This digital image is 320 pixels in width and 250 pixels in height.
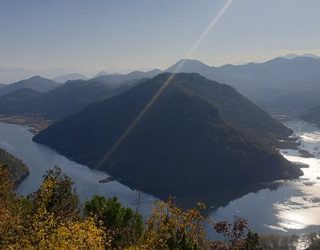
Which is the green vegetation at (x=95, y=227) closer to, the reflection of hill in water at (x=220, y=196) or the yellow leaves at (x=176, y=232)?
the yellow leaves at (x=176, y=232)

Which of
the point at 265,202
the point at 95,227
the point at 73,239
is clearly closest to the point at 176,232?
the point at 95,227

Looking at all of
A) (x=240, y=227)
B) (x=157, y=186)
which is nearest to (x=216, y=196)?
(x=157, y=186)

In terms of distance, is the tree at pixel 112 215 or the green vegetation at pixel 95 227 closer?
the green vegetation at pixel 95 227

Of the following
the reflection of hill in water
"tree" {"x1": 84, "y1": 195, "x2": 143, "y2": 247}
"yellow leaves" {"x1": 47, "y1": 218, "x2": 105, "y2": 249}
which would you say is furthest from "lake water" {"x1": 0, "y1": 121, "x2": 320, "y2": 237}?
"yellow leaves" {"x1": 47, "y1": 218, "x2": 105, "y2": 249}

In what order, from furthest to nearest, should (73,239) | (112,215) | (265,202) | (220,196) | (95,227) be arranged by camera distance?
(220,196)
(265,202)
(112,215)
(95,227)
(73,239)

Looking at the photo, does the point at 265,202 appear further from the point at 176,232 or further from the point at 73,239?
the point at 73,239

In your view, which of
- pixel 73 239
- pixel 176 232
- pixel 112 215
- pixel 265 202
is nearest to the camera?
pixel 73 239

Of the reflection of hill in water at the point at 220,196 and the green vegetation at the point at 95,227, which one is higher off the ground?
the reflection of hill in water at the point at 220,196

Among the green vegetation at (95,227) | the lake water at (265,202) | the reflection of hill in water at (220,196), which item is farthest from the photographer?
the reflection of hill in water at (220,196)

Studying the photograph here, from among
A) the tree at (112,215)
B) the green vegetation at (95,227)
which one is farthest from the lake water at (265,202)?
the green vegetation at (95,227)

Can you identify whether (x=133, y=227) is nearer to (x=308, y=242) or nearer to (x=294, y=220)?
(x=308, y=242)

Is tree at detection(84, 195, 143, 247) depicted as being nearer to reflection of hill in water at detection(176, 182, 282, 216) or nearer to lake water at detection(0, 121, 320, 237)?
lake water at detection(0, 121, 320, 237)
